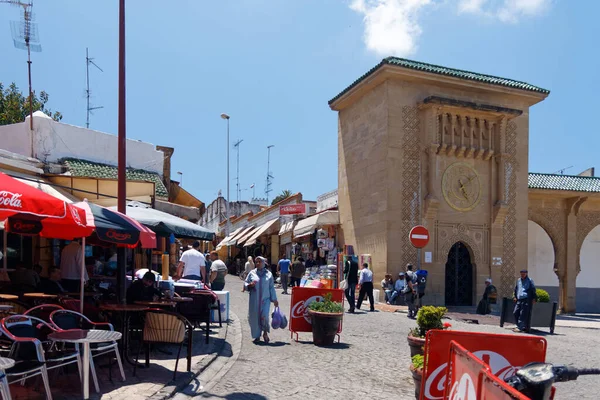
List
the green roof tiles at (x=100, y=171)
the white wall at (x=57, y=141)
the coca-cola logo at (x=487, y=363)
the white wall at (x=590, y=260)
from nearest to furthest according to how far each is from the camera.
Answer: the coca-cola logo at (x=487, y=363) → the white wall at (x=57, y=141) → the green roof tiles at (x=100, y=171) → the white wall at (x=590, y=260)

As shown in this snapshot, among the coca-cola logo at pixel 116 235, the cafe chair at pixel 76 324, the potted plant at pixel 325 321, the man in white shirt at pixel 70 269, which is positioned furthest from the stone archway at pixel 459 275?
the cafe chair at pixel 76 324

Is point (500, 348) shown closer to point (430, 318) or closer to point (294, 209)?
point (430, 318)

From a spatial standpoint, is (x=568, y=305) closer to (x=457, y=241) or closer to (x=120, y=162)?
(x=457, y=241)

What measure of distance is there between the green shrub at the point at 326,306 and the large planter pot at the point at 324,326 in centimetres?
14

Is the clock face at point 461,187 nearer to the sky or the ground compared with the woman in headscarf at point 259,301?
nearer to the sky

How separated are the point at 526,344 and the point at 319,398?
285cm

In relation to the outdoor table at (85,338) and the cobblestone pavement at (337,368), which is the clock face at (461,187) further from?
the outdoor table at (85,338)

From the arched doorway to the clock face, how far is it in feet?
5.32

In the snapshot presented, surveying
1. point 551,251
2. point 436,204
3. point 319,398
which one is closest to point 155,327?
point 319,398

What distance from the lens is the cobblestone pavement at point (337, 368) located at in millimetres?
6965

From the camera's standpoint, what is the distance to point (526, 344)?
15.2ft

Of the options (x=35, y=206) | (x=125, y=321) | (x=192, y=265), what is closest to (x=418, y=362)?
(x=125, y=321)

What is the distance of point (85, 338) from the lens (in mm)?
5992

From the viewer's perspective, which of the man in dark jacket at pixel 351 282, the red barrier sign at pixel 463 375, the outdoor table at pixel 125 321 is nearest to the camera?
the red barrier sign at pixel 463 375
